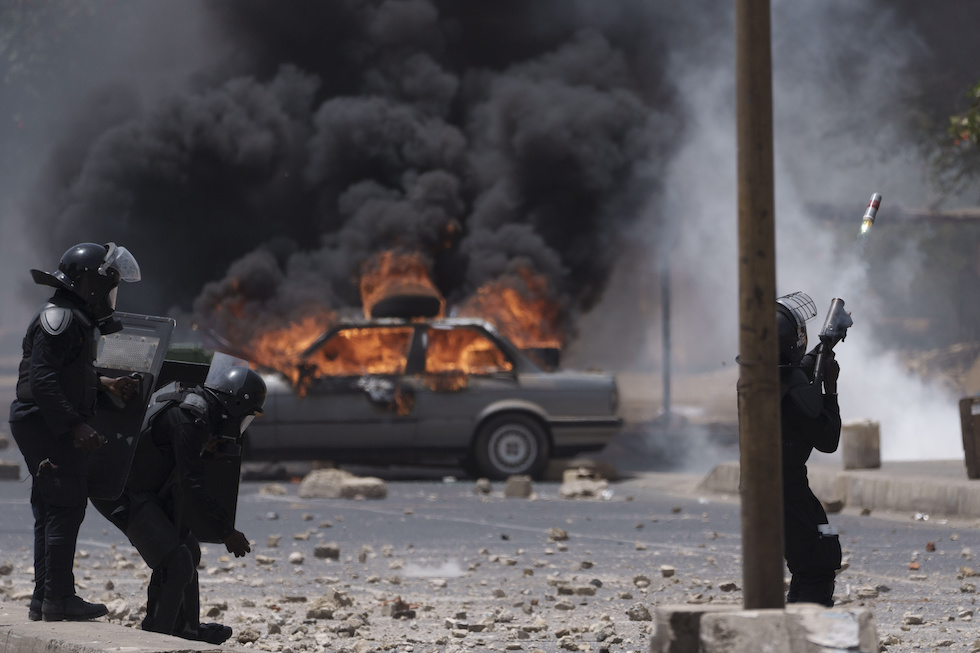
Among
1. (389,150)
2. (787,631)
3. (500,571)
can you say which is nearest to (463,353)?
(500,571)

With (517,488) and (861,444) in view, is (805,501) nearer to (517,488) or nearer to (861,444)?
(861,444)

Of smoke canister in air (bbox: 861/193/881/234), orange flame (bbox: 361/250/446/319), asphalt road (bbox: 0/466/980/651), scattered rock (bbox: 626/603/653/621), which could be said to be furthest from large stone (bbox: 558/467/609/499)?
smoke canister in air (bbox: 861/193/881/234)

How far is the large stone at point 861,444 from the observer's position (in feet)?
37.9

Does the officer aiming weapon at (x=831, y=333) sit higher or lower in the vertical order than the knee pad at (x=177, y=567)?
higher

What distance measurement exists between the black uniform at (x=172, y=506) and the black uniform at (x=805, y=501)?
6.67ft

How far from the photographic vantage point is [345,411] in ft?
43.1

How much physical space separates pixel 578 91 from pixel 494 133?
151 cm

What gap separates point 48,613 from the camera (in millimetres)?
4668

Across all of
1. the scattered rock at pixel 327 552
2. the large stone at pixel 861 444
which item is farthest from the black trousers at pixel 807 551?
the large stone at pixel 861 444

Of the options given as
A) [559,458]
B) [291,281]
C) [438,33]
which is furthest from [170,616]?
[438,33]

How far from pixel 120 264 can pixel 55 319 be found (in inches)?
12.9

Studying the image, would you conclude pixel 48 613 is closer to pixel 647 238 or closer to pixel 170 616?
pixel 170 616

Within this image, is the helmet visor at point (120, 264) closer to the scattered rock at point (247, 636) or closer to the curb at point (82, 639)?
the curb at point (82, 639)

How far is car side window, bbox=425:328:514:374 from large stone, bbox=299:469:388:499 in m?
1.58
